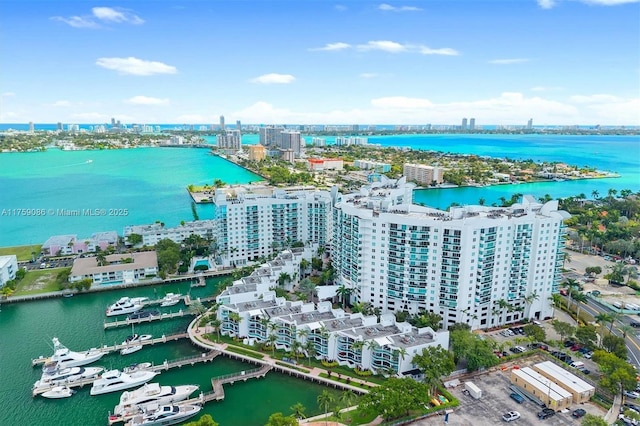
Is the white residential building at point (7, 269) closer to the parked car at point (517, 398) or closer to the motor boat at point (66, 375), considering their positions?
the motor boat at point (66, 375)

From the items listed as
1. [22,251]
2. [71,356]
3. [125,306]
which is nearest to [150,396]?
[71,356]

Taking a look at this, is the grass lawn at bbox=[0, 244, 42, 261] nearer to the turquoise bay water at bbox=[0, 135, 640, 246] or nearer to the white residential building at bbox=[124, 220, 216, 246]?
the turquoise bay water at bbox=[0, 135, 640, 246]

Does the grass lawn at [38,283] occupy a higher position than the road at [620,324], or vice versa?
the road at [620,324]

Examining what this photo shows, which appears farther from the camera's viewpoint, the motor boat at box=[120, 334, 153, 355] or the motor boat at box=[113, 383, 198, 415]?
the motor boat at box=[120, 334, 153, 355]

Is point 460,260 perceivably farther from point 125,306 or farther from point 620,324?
point 125,306

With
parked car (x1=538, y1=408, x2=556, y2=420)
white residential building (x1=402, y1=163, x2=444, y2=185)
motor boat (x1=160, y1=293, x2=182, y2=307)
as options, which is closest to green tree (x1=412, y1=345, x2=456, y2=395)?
Answer: parked car (x1=538, y1=408, x2=556, y2=420)

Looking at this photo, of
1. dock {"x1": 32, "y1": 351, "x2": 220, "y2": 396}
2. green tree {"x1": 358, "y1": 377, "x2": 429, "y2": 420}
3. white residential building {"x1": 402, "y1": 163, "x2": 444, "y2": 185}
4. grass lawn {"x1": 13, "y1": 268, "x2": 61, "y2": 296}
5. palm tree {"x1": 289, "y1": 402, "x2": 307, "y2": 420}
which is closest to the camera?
green tree {"x1": 358, "y1": 377, "x2": 429, "y2": 420}

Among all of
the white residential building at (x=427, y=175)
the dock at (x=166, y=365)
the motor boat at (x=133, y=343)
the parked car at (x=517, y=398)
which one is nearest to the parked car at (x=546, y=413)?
the parked car at (x=517, y=398)
